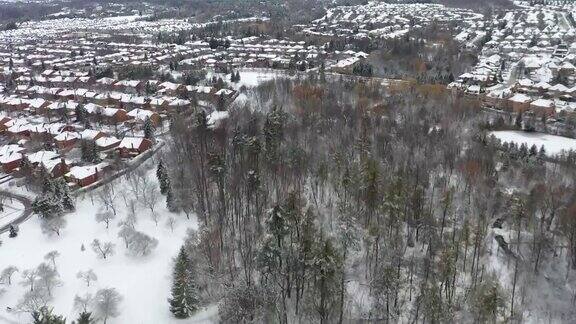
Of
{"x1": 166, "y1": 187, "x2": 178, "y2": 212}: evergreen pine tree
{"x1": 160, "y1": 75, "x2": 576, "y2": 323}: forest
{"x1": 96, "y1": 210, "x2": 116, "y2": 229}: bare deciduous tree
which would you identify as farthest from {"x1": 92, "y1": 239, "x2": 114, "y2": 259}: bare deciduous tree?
{"x1": 166, "y1": 187, "x2": 178, "y2": 212}: evergreen pine tree

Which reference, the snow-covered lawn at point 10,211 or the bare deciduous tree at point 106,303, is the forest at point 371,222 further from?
the snow-covered lawn at point 10,211

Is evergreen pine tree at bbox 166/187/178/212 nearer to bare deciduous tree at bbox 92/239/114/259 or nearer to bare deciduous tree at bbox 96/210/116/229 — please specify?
bare deciduous tree at bbox 96/210/116/229

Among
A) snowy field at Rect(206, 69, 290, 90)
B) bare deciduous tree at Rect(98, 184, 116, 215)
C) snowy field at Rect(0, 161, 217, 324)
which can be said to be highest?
snowy field at Rect(206, 69, 290, 90)

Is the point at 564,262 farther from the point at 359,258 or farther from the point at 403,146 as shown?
the point at 403,146

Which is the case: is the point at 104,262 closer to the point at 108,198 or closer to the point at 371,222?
the point at 108,198

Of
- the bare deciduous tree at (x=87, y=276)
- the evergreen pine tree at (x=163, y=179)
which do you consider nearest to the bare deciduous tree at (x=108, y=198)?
the evergreen pine tree at (x=163, y=179)

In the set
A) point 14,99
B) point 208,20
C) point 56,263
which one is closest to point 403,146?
point 56,263
